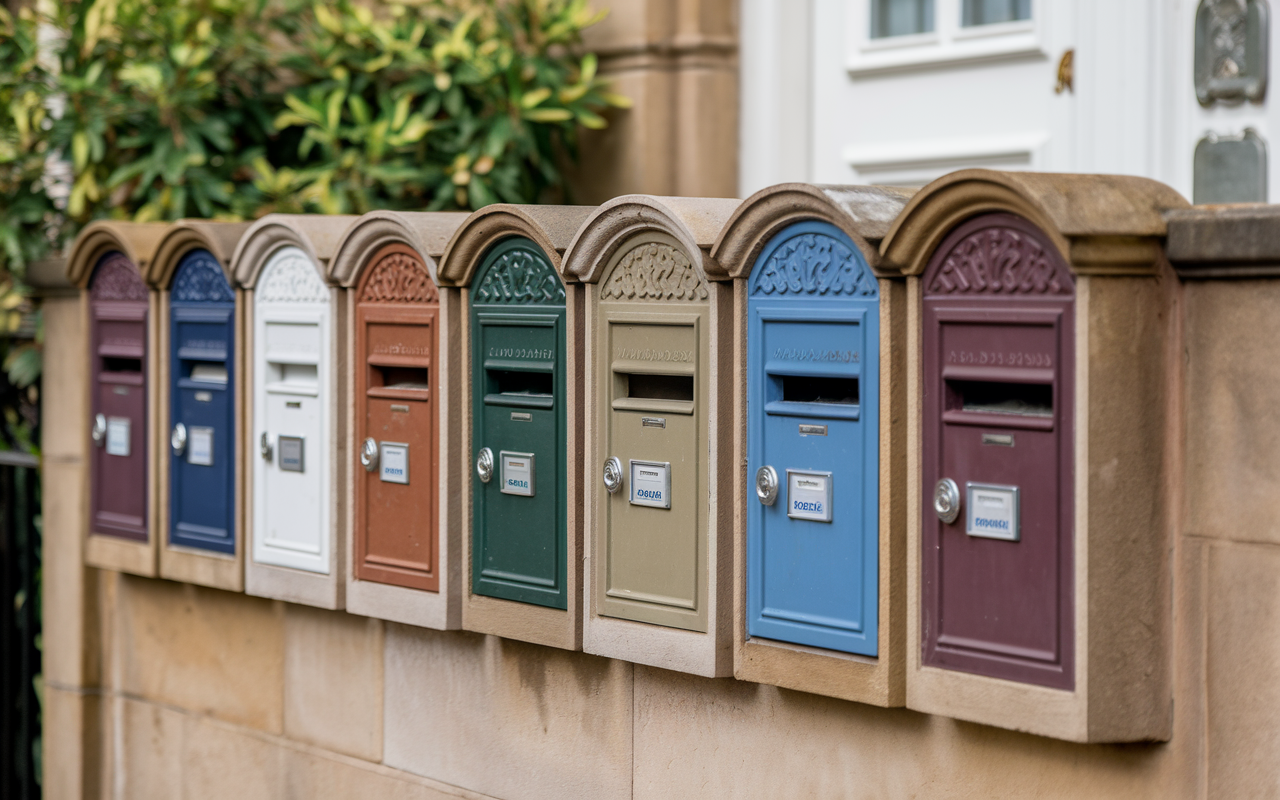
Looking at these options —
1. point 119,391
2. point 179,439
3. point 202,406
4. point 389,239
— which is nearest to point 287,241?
point 389,239

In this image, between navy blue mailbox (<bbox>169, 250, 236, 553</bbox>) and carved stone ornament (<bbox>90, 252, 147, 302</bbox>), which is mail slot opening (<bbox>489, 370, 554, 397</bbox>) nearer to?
navy blue mailbox (<bbox>169, 250, 236, 553</bbox>)

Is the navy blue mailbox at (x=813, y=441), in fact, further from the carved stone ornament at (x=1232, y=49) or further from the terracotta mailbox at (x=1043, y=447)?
the carved stone ornament at (x=1232, y=49)

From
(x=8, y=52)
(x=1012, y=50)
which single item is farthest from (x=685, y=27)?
(x=8, y=52)

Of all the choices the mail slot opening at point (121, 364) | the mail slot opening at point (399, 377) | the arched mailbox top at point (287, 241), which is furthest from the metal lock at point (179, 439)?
the mail slot opening at point (399, 377)

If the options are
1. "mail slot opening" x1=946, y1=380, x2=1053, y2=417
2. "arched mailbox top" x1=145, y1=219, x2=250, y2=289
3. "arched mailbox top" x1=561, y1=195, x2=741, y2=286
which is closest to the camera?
"mail slot opening" x1=946, y1=380, x2=1053, y2=417

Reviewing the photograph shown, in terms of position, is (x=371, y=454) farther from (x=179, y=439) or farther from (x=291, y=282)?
(x=179, y=439)

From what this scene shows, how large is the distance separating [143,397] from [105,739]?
4.35 ft

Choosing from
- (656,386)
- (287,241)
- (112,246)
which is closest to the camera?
(656,386)

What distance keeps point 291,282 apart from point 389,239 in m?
0.48

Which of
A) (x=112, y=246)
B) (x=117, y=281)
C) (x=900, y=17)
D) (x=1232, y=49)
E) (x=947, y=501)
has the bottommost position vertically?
(x=947, y=501)

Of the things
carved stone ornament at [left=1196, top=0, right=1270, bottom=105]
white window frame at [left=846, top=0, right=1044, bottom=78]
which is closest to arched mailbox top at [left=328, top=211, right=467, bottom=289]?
white window frame at [left=846, top=0, right=1044, bottom=78]

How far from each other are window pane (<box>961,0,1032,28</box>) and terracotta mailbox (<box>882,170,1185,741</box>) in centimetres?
243

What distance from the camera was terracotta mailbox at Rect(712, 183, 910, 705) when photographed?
3002 mm

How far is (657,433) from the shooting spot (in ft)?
11.4
